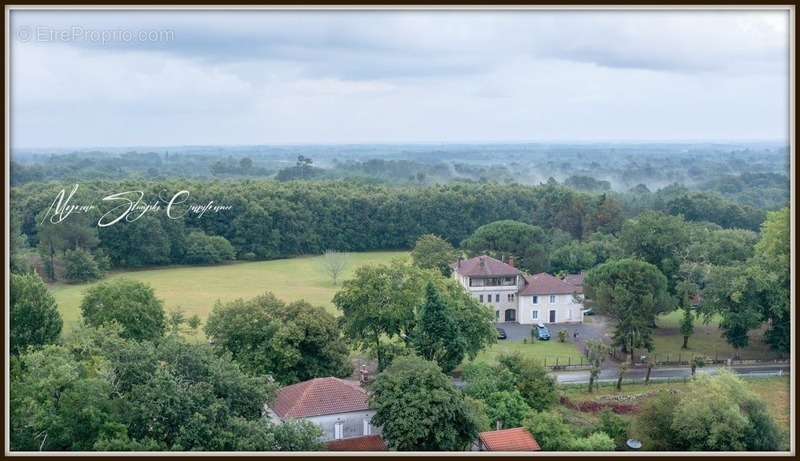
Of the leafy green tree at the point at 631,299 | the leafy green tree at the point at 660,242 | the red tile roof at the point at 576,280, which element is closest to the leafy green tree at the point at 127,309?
the leafy green tree at the point at 631,299

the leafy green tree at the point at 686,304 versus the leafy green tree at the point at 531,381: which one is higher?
the leafy green tree at the point at 686,304

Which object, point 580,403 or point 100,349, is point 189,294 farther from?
point 580,403

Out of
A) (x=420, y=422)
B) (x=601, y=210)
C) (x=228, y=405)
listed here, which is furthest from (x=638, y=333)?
(x=601, y=210)

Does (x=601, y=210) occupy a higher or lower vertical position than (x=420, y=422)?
higher

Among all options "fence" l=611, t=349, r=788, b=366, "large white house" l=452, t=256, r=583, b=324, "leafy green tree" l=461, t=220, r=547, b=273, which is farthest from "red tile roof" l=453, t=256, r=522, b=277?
"fence" l=611, t=349, r=788, b=366

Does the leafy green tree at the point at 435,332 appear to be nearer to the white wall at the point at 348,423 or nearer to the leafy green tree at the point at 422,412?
the white wall at the point at 348,423

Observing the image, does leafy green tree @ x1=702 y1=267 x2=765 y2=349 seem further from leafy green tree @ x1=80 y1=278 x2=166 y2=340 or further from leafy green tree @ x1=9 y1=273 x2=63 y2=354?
leafy green tree @ x1=9 y1=273 x2=63 y2=354
